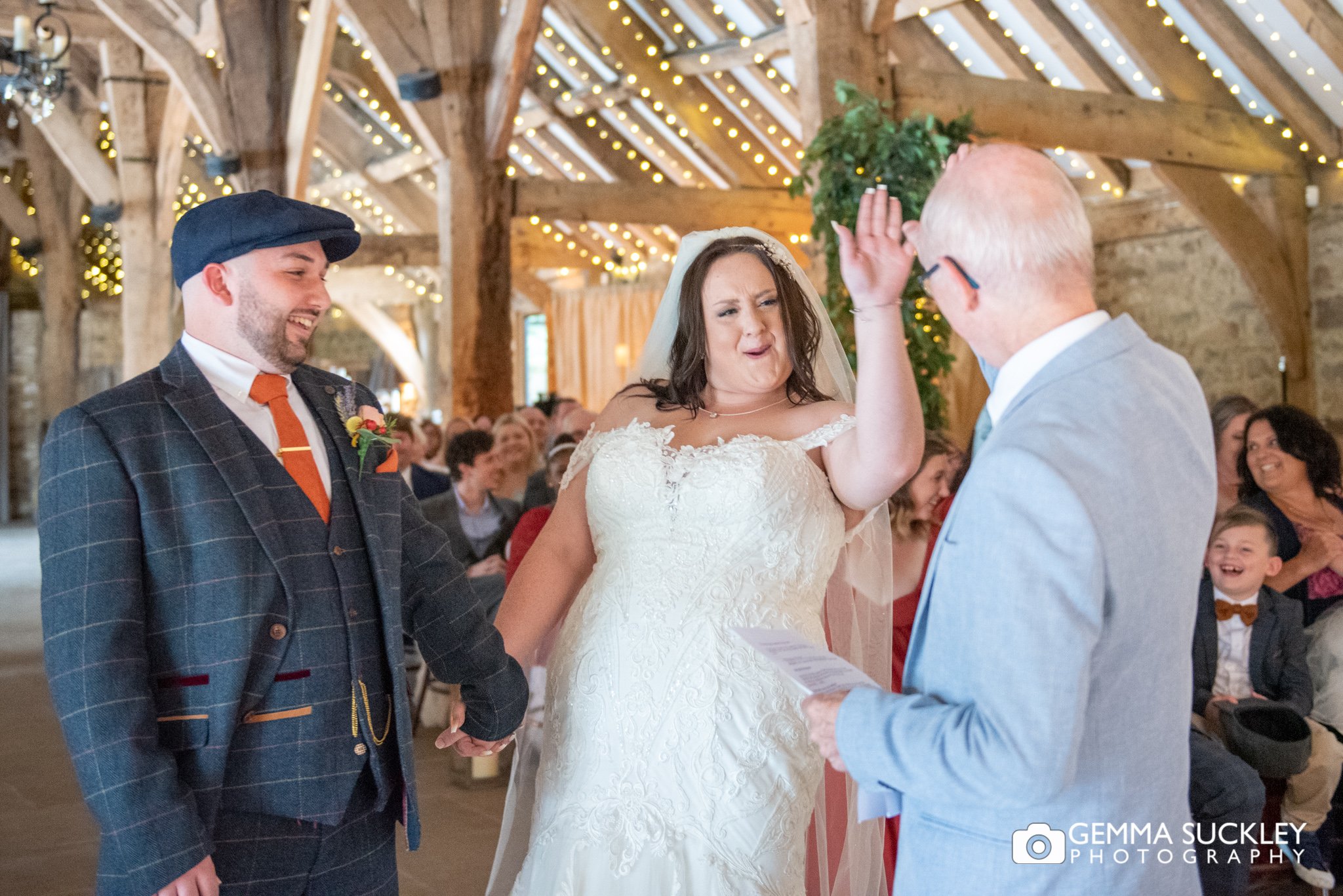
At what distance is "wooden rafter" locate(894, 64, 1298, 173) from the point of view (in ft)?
19.4

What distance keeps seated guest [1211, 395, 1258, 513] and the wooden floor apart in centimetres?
131

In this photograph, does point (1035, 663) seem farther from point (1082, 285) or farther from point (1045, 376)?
point (1082, 285)

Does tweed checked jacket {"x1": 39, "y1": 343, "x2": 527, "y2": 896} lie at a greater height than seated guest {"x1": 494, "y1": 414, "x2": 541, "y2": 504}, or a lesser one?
greater

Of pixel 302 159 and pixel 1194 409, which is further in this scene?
pixel 302 159

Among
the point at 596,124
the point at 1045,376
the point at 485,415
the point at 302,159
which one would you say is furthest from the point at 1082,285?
the point at 596,124

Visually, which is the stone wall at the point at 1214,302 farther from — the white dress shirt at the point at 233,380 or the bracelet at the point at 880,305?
the white dress shirt at the point at 233,380

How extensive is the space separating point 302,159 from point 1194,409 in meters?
7.70

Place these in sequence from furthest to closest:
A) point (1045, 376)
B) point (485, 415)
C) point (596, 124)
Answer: point (596, 124)
point (485, 415)
point (1045, 376)

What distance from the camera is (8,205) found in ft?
55.7

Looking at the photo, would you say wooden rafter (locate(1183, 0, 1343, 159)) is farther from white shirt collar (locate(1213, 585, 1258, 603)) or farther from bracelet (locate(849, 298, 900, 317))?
bracelet (locate(849, 298, 900, 317))

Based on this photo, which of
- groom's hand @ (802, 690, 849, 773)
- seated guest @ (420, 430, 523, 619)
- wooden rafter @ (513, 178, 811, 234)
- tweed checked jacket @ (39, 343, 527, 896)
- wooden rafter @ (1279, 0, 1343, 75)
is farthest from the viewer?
wooden rafter @ (513, 178, 811, 234)

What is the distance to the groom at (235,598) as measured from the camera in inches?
63.5

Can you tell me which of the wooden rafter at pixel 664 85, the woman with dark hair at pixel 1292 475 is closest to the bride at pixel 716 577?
the woman with dark hair at pixel 1292 475

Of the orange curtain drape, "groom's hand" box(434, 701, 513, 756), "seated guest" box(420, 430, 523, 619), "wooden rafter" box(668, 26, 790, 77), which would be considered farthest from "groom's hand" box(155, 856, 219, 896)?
the orange curtain drape
